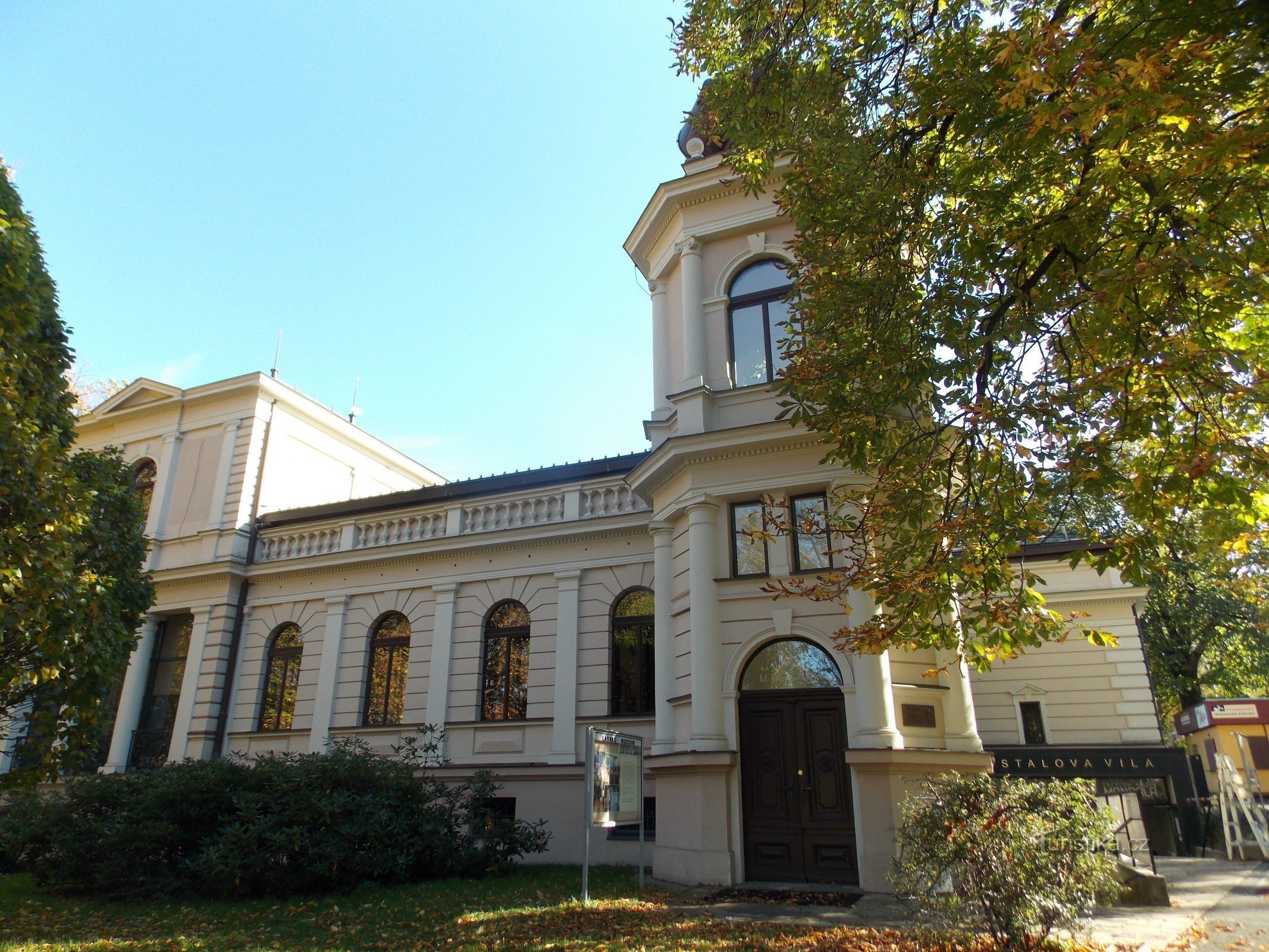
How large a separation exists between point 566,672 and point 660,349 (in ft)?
21.1

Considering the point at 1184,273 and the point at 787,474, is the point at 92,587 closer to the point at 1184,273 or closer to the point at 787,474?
the point at 787,474

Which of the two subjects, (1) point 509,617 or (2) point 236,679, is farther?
(2) point 236,679

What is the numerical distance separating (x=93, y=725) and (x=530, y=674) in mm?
8424

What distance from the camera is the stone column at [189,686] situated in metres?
19.3

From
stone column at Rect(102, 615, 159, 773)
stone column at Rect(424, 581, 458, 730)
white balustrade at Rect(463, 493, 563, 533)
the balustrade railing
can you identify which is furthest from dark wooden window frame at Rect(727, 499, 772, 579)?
stone column at Rect(102, 615, 159, 773)

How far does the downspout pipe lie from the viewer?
1941 cm

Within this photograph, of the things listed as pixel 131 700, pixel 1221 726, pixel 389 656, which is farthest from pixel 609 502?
pixel 1221 726

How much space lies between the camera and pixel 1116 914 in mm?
9227

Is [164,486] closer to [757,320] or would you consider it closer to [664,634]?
[664,634]

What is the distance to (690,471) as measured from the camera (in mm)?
13219

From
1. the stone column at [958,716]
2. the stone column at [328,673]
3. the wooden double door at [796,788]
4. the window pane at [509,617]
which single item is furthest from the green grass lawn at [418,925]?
the stone column at [328,673]

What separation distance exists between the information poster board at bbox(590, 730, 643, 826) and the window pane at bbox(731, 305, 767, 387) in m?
6.04

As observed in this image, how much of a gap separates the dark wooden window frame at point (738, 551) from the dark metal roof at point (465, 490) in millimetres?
2885

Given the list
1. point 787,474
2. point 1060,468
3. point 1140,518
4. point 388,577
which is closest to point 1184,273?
point 1060,468
